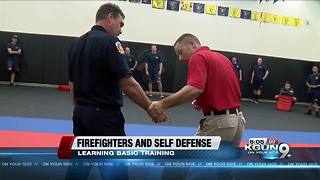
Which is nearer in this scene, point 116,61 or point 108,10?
point 116,61

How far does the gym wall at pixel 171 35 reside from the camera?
12.8m

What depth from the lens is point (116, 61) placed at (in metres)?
2.53

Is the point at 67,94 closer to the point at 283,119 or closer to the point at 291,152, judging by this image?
the point at 283,119

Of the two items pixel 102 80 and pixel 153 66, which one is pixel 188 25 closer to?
pixel 153 66

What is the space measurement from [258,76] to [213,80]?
11.7 metres

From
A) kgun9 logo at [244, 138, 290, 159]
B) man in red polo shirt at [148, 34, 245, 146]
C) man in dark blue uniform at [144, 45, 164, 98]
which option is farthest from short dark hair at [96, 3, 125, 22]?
man in dark blue uniform at [144, 45, 164, 98]

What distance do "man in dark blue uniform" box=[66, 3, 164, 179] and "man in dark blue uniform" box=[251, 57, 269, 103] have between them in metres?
11.9

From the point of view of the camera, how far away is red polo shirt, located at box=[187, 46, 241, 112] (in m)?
2.63

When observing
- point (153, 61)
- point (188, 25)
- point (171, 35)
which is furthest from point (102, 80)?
point (188, 25)

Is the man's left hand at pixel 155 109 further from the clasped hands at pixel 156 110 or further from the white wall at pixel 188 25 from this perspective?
the white wall at pixel 188 25

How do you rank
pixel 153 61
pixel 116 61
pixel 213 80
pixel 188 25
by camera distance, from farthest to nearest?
pixel 188 25 < pixel 153 61 < pixel 213 80 < pixel 116 61

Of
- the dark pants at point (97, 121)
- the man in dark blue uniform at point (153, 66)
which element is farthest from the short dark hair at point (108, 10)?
the man in dark blue uniform at point (153, 66)

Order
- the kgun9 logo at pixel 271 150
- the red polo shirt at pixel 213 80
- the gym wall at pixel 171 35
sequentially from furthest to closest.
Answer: the gym wall at pixel 171 35
the red polo shirt at pixel 213 80
the kgun9 logo at pixel 271 150

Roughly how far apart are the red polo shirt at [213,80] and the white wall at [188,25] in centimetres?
1090
